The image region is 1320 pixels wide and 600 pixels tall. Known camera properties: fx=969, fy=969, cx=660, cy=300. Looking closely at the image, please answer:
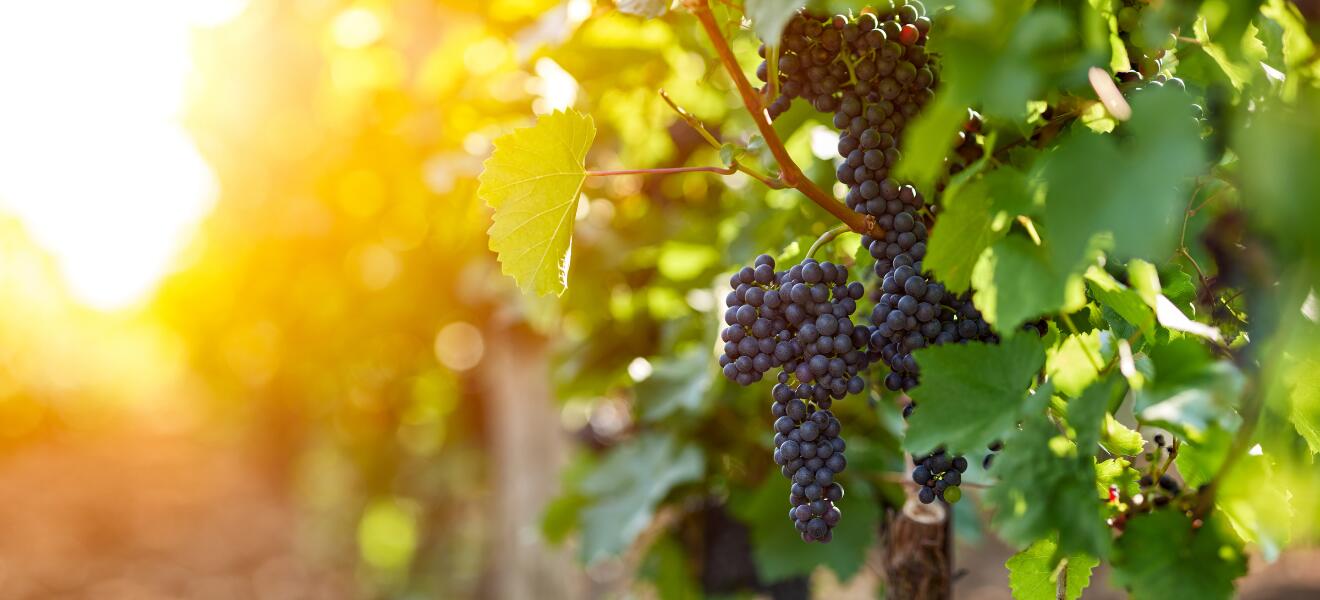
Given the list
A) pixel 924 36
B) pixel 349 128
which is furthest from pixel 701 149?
pixel 349 128

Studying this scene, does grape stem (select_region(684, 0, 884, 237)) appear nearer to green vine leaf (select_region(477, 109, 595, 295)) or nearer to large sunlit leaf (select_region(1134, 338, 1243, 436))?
green vine leaf (select_region(477, 109, 595, 295))

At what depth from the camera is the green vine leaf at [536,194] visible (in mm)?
1054

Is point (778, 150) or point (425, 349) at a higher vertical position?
point (778, 150)

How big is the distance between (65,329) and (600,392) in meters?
14.5

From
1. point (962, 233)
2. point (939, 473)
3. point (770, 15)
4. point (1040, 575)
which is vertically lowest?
point (1040, 575)

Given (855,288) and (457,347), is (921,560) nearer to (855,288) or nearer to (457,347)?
(855,288)

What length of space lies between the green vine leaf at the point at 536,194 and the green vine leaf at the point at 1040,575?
56cm

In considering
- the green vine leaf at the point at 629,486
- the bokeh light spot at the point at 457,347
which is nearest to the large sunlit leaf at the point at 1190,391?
the green vine leaf at the point at 629,486

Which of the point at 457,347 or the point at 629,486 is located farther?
the point at 457,347

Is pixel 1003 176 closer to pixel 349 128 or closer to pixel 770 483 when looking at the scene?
pixel 770 483

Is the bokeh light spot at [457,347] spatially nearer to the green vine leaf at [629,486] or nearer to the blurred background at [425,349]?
the blurred background at [425,349]

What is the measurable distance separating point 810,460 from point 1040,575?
0.27 metres

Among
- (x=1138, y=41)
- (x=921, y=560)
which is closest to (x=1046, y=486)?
(x=1138, y=41)

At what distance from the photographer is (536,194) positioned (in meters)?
1.06
